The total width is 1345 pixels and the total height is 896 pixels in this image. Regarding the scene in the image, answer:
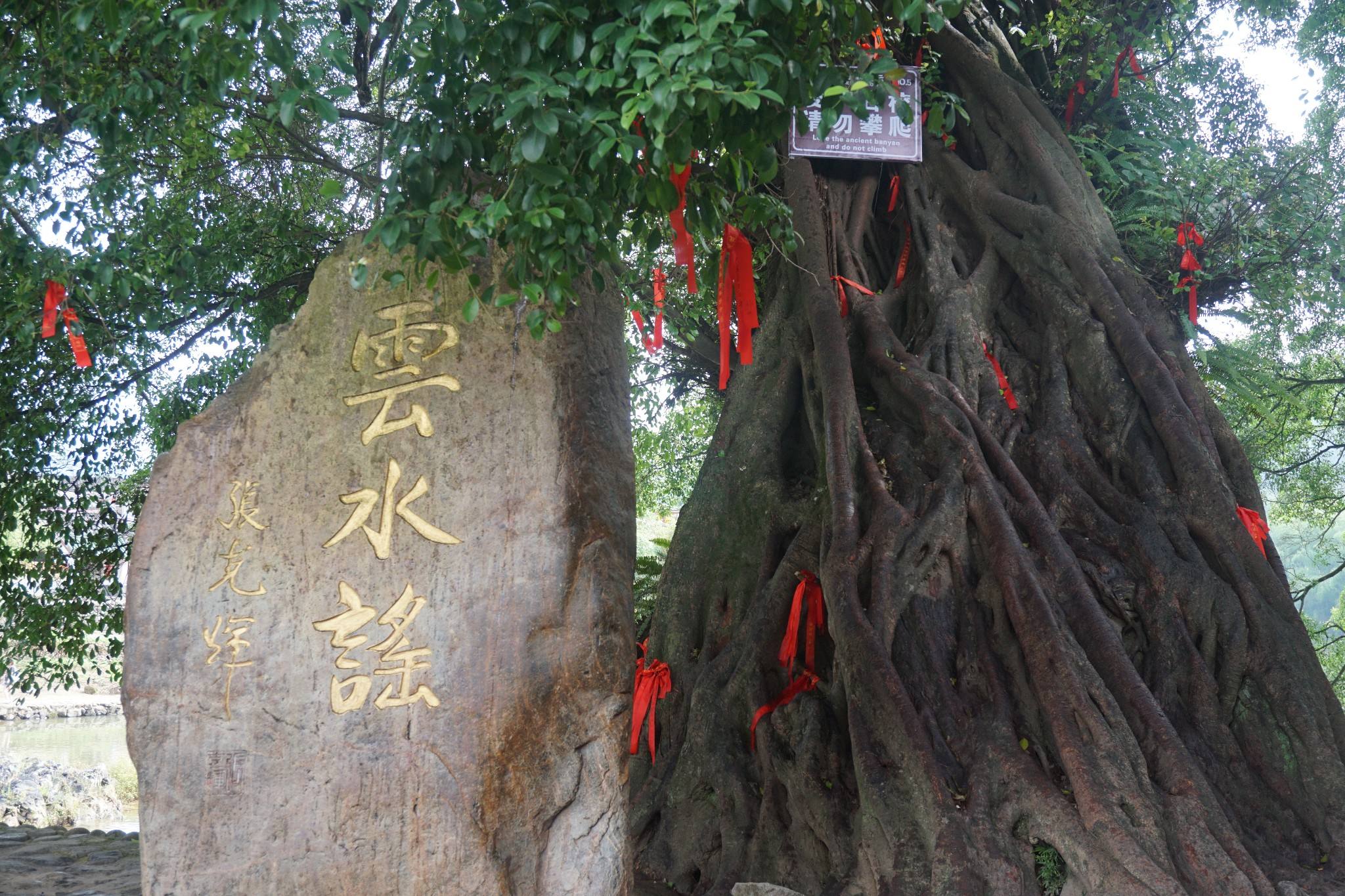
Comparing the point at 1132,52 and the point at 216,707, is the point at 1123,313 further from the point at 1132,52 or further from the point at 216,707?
the point at 216,707

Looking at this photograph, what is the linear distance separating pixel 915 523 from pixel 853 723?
0.97 metres

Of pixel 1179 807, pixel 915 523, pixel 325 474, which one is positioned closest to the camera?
pixel 325 474

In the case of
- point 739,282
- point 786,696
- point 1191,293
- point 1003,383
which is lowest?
point 786,696

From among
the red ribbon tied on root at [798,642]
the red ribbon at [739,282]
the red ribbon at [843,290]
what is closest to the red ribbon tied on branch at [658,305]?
the red ribbon at [739,282]

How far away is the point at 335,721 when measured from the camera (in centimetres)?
319

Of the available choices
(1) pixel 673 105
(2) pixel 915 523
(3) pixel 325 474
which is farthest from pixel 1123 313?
(3) pixel 325 474

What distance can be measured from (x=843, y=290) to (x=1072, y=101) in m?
2.40

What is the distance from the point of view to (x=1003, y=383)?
556 centimetres

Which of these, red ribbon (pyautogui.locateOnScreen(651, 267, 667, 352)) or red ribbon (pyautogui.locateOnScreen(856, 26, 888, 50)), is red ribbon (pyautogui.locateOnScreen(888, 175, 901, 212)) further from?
red ribbon (pyautogui.locateOnScreen(651, 267, 667, 352))

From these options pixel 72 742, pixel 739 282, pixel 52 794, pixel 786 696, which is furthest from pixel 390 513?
pixel 72 742


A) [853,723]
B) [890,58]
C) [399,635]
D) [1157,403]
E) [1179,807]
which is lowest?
[1179,807]

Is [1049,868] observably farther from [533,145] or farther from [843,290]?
[843,290]

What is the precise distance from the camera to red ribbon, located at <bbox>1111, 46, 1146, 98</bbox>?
6.54 meters

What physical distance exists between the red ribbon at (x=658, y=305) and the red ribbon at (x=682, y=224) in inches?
40.8
